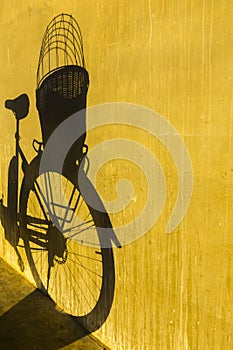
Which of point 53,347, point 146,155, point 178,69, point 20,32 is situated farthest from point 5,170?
point 178,69

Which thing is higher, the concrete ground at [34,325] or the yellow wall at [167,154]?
the yellow wall at [167,154]

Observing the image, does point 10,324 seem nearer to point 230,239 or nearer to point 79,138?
point 79,138

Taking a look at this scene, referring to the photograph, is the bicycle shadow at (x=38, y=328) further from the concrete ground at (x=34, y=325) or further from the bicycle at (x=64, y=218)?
the bicycle at (x=64, y=218)

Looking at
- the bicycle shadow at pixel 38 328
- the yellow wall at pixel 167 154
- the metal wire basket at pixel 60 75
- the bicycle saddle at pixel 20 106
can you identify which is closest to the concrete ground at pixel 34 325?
the bicycle shadow at pixel 38 328

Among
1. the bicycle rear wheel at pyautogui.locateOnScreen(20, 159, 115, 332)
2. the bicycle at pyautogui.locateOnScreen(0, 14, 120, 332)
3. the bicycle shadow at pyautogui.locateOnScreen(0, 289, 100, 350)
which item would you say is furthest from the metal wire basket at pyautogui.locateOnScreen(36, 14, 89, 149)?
the bicycle shadow at pyautogui.locateOnScreen(0, 289, 100, 350)

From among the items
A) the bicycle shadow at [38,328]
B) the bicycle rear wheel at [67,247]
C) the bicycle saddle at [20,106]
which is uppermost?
the bicycle saddle at [20,106]

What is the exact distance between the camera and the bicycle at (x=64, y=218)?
3602 mm

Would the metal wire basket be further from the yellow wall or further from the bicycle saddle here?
the bicycle saddle

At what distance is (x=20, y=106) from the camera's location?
480 cm

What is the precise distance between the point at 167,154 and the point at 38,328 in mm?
2606

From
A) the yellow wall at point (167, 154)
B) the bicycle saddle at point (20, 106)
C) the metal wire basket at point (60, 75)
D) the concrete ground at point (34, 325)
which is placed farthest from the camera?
the bicycle saddle at point (20, 106)

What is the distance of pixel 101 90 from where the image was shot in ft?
10.8

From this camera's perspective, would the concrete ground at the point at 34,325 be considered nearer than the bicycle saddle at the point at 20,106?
Yes

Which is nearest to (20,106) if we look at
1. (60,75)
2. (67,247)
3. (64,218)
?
(60,75)
